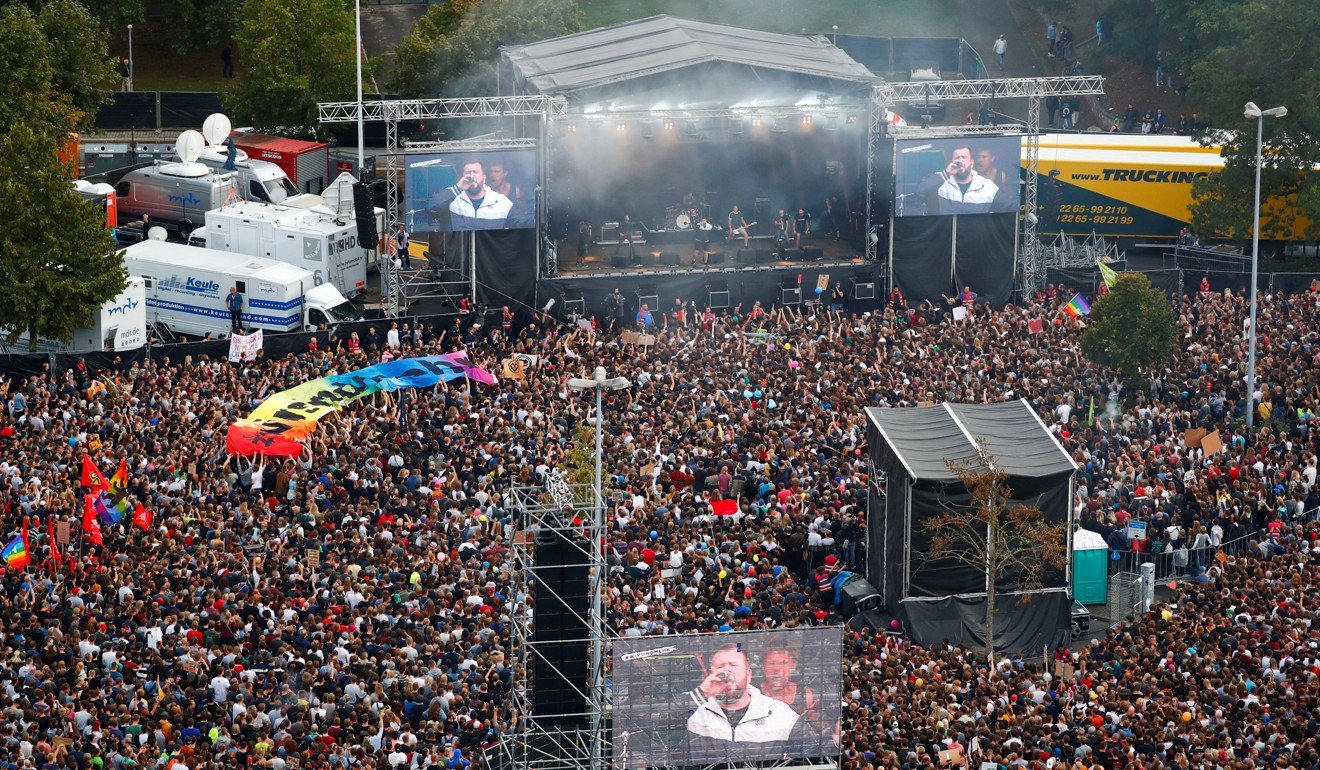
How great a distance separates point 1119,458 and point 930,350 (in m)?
6.81

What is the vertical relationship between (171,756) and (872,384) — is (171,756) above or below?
below

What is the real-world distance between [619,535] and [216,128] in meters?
27.2

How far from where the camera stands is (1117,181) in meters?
56.7

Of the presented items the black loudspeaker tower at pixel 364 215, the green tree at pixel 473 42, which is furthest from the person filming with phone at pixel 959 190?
the green tree at pixel 473 42

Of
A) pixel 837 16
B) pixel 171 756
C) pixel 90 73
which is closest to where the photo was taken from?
pixel 171 756

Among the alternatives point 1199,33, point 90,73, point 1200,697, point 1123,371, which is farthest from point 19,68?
point 1200,697

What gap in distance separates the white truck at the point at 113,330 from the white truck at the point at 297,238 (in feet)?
15.9

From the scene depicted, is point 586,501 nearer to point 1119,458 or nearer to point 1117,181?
point 1119,458

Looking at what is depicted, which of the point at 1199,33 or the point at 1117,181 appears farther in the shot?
the point at 1199,33

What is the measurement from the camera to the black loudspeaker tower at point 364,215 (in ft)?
169

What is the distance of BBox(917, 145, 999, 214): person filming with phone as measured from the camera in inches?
2053

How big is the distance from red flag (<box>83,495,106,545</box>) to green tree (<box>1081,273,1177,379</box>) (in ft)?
67.5

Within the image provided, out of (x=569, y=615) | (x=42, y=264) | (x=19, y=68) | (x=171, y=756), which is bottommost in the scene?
(x=171, y=756)

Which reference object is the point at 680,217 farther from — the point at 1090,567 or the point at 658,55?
the point at 1090,567
